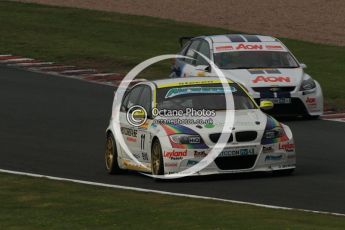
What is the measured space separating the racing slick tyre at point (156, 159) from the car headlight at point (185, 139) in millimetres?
217

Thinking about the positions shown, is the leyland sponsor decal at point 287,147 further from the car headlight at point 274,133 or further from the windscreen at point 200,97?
the windscreen at point 200,97

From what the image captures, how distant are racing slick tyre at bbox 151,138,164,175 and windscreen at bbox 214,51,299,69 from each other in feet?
26.6

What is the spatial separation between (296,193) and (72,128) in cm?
854

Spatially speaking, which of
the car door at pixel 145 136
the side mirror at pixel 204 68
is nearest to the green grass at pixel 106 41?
the side mirror at pixel 204 68

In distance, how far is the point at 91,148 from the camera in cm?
2044

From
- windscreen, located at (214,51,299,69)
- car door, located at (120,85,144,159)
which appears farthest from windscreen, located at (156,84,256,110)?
windscreen, located at (214,51,299,69)

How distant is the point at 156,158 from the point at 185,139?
0.50 meters

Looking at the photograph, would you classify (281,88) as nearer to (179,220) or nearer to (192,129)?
(192,129)

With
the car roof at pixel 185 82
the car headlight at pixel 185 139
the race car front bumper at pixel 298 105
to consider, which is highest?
the car roof at pixel 185 82

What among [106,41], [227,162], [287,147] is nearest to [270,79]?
[287,147]

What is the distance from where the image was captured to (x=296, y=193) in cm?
1493

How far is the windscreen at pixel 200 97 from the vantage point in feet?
56.7

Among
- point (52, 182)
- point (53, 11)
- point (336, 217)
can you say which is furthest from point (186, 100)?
point (53, 11)

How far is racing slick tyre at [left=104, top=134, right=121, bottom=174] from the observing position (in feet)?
58.5
